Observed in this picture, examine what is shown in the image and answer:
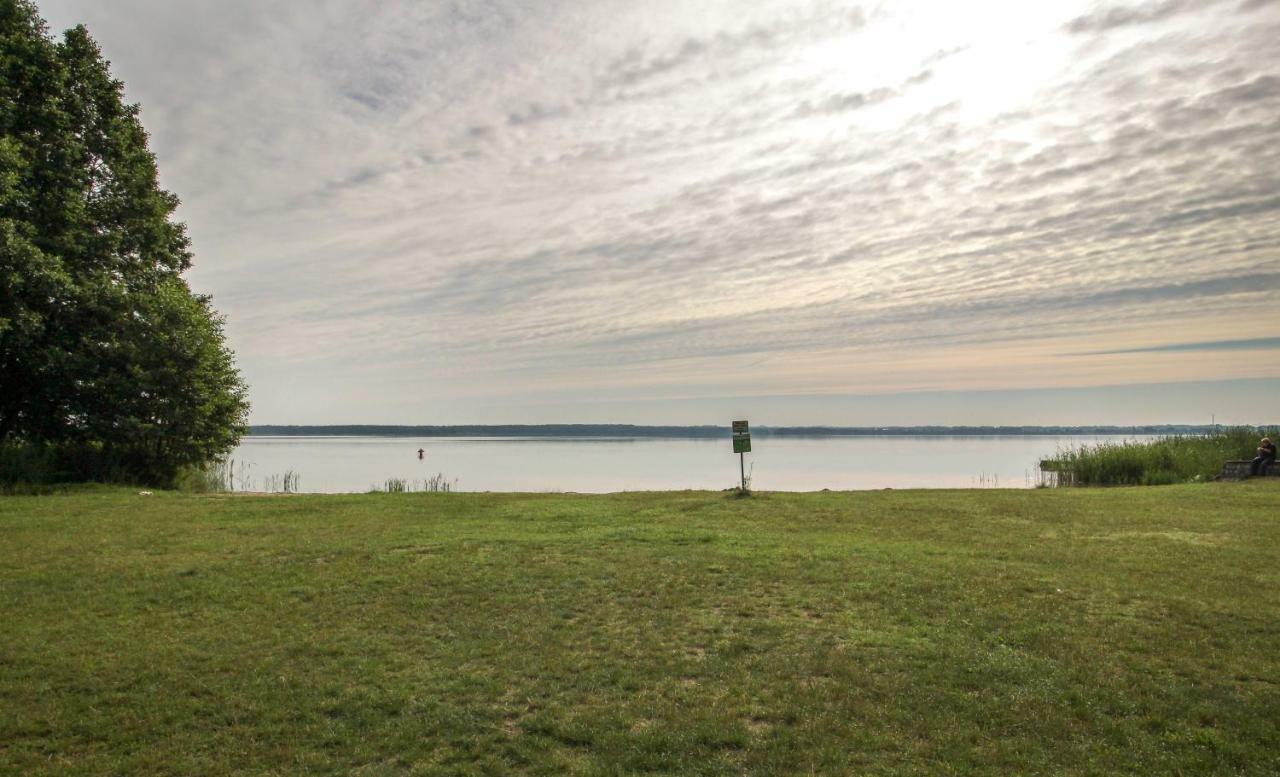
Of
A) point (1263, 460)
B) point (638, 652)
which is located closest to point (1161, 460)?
point (1263, 460)

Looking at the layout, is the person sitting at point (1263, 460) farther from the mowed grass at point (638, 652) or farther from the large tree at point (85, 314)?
the large tree at point (85, 314)

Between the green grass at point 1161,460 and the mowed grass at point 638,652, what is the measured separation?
1644cm

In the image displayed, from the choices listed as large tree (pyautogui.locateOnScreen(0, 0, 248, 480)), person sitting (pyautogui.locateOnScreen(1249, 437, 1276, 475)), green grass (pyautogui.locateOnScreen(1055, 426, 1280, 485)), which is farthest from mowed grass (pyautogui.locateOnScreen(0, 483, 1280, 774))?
green grass (pyautogui.locateOnScreen(1055, 426, 1280, 485))

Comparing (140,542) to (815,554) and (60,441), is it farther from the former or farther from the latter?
(60,441)

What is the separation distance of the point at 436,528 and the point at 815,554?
307 inches

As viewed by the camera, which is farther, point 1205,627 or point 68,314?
point 68,314

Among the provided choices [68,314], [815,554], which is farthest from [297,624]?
[68,314]

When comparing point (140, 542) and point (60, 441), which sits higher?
point (60, 441)

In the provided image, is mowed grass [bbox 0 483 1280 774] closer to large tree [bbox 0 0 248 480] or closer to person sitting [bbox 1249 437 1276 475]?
large tree [bbox 0 0 248 480]

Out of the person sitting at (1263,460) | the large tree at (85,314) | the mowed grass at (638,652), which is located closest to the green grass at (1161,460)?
the person sitting at (1263,460)

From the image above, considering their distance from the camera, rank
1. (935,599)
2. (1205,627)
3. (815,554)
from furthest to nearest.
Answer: (815,554), (935,599), (1205,627)

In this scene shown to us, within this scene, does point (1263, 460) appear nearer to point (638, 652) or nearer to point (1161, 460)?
point (1161, 460)

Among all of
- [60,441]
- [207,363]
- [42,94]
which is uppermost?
[42,94]

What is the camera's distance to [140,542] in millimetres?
13562
